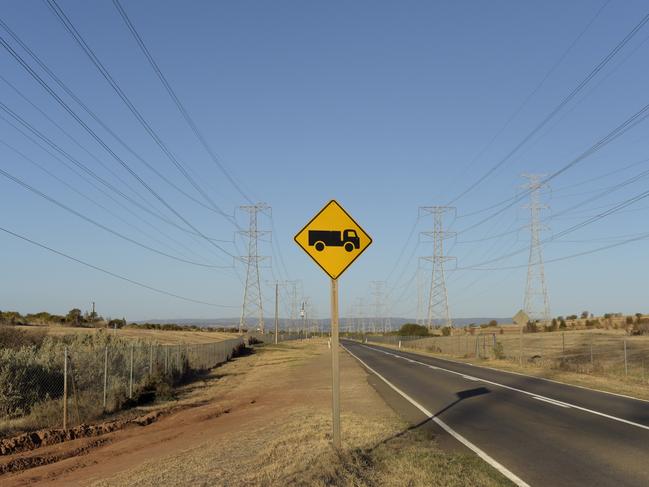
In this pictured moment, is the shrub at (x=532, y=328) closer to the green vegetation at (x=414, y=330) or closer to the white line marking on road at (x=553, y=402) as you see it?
the green vegetation at (x=414, y=330)

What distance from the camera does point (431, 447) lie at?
971cm

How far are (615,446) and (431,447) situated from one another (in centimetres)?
308

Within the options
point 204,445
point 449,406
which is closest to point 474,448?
point 204,445

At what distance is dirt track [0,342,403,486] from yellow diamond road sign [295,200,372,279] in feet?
9.82

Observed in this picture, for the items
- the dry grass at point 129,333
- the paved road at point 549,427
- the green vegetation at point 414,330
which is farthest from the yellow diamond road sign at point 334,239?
the green vegetation at point 414,330

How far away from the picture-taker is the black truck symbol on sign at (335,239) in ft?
30.8

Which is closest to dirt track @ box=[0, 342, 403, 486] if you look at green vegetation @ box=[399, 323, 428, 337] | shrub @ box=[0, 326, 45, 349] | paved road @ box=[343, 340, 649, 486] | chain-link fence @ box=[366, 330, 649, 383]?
paved road @ box=[343, 340, 649, 486]

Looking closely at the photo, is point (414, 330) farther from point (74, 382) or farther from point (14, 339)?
point (74, 382)

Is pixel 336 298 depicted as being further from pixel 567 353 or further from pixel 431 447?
pixel 567 353

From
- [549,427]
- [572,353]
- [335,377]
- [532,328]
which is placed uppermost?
[532,328]

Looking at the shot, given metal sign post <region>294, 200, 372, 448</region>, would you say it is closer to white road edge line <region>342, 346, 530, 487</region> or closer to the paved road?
white road edge line <region>342, 346, 530, 487</region>

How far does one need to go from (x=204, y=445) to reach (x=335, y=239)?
4659 mm

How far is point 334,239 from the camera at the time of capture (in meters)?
9.44

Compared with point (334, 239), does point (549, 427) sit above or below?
below
